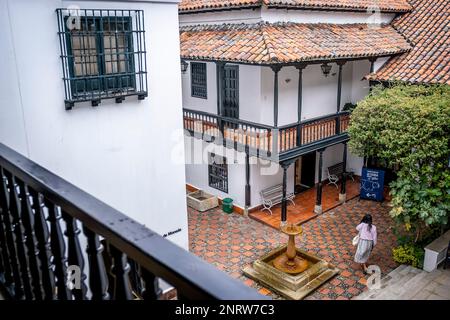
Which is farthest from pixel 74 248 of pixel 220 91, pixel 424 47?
pixel 424 47

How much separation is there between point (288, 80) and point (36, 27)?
9121 mm

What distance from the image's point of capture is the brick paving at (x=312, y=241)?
11234 millimetres

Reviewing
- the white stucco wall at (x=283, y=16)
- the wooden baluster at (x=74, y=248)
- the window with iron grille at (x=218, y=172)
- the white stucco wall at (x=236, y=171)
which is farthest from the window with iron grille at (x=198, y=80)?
the wooden baluster at (x=74, y=248)

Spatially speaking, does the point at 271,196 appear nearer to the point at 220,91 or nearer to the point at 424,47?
the point at 220,91

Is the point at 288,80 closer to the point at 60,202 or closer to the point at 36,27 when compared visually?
the point at 36,27

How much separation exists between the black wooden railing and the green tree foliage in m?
9.54

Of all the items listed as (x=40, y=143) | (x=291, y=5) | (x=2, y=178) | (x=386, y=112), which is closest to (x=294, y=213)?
(x=386, y=112)

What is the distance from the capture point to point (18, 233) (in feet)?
8.50

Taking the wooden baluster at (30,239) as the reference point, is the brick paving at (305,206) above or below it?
below

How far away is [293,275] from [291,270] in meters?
0.21

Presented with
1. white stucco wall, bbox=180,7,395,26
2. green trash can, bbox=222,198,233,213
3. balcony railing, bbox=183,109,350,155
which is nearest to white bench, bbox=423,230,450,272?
balcony railing, bbox=183,109,350,155

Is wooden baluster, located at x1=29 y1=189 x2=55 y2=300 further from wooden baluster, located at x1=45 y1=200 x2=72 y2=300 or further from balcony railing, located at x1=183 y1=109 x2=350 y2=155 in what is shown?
balcony railing, located at x1=183 y1=109 x2=350 y2=155

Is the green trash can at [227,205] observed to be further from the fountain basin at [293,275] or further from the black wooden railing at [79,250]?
the black wooden railing at [79,250]

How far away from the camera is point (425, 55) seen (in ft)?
48.9
